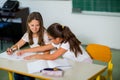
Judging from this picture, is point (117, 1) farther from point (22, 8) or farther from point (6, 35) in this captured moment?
point (6, 35)

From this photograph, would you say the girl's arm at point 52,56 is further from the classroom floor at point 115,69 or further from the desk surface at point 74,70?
the classroom floor at point 115,69

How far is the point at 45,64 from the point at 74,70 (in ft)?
0.90

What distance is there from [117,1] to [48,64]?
2659 millimetres

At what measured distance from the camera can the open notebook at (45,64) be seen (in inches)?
77.8

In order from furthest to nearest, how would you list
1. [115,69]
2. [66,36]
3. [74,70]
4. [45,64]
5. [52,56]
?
[115,69]
[66,36]
[52,56]
[45,64]
[74,70]

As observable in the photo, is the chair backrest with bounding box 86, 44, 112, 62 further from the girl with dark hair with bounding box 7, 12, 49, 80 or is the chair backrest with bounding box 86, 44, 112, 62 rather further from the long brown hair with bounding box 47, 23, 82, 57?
the girl with dark hair with bounding box 7, 12, 49, 80

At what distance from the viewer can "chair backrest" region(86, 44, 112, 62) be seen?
2.34 meters

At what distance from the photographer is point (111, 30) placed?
451cm

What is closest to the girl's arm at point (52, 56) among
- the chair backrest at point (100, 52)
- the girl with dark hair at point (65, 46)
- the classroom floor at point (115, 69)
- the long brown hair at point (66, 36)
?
the girl with dark hair at point (65, 46)

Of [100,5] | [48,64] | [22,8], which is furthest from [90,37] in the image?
[48,64]

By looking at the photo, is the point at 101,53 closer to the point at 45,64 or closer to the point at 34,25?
the point at 45,64

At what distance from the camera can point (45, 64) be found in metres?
2.04

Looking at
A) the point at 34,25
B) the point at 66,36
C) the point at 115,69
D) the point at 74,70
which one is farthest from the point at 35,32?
the point at 115,69

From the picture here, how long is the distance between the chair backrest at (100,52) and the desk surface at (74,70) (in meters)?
0.38
